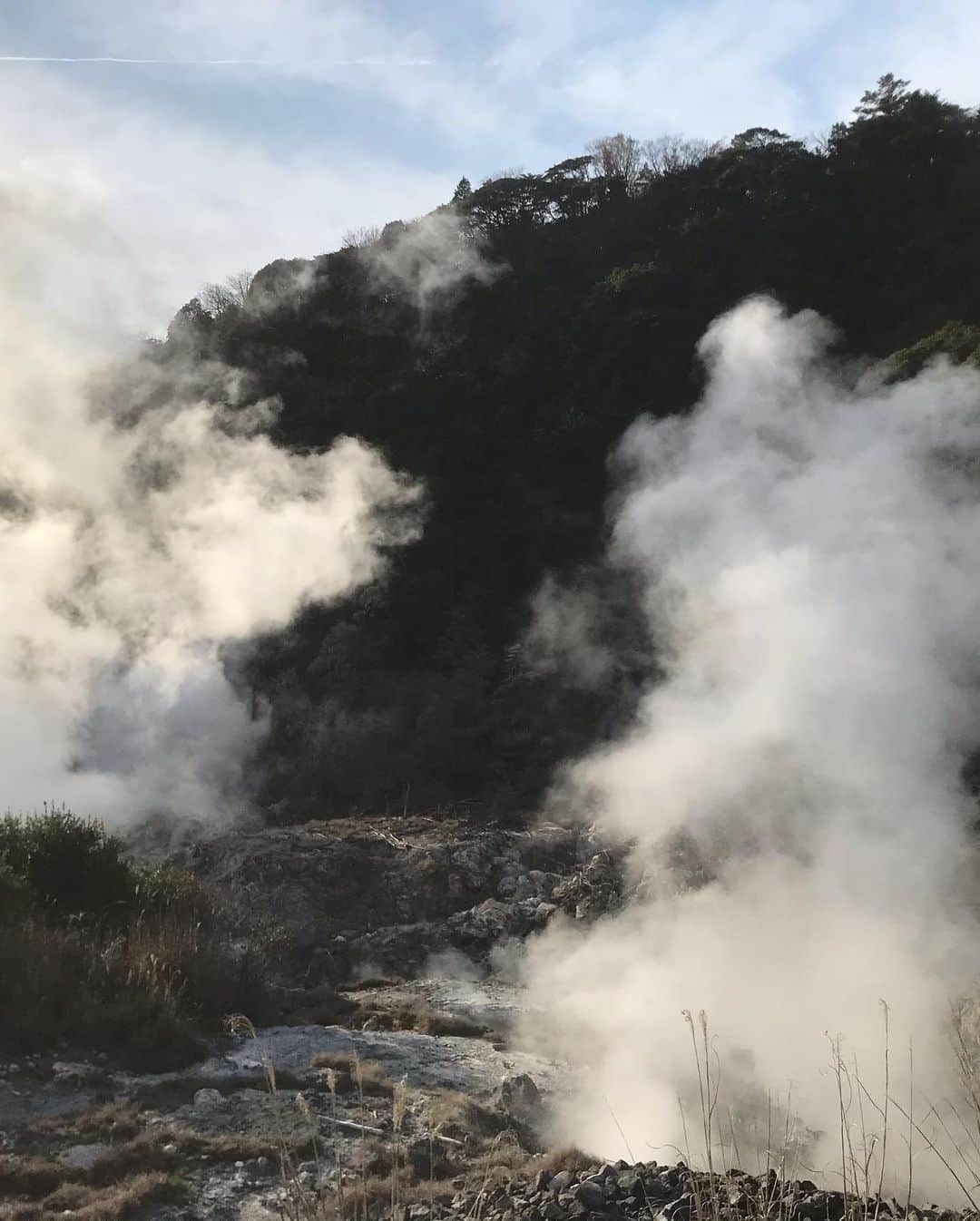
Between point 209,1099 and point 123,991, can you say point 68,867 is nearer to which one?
point 123,991

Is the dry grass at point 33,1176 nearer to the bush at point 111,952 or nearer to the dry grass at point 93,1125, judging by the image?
the dry grass at point 93,1125

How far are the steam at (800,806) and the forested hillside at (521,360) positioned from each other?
277cm

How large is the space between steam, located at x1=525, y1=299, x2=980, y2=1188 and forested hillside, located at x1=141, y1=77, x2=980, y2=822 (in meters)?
2.77

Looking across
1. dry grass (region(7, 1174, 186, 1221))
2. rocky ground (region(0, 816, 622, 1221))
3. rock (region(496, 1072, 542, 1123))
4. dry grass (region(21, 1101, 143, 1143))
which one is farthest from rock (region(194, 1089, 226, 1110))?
rock (region(496, 1072, 542, 1123))

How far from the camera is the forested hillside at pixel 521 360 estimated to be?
14125 millimetres

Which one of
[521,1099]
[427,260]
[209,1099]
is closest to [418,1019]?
[521,1099]

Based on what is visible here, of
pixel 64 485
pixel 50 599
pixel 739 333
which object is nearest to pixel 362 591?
pixel 50 599

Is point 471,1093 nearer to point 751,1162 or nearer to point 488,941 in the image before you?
point 751,1162

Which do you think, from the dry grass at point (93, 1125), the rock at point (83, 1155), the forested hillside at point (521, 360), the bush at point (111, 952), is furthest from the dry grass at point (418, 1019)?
the forested hillside at point (521, 360)

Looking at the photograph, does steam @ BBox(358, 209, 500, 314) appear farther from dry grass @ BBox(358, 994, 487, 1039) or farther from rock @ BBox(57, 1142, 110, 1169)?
rock @ BBox(57, 1142, 110, 1169)

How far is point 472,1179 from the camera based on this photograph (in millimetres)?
3971

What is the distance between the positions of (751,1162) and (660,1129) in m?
0.48

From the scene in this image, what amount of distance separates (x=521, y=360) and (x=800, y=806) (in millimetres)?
15278

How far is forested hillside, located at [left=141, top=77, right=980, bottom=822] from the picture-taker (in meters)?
14.1
